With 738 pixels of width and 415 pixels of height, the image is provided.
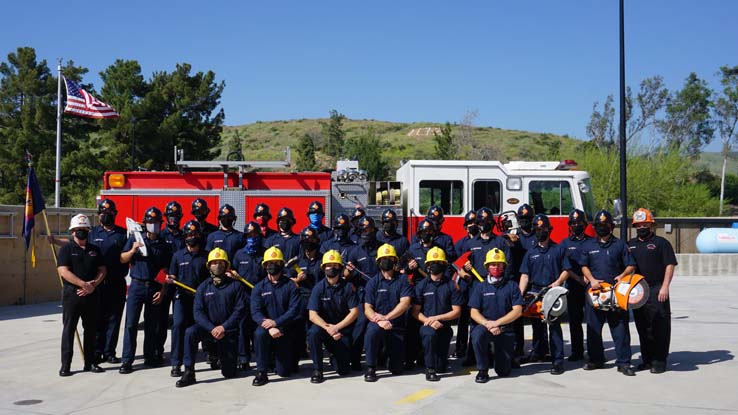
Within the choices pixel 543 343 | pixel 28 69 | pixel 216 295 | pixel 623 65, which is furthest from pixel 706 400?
pixel 28 69

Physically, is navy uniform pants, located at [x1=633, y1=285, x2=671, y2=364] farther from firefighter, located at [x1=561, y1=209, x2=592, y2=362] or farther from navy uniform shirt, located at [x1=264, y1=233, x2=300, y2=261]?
navy uniform shirt, located at [x1=264, y1=233, x2=300, y2=261]

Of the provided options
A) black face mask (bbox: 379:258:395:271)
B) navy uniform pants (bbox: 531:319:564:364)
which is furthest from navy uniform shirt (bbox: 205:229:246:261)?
navy uniform pants (bbox: 531:319:564:364)

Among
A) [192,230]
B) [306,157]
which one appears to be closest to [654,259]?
[192,230]

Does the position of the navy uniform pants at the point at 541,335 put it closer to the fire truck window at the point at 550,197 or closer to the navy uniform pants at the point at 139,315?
the fire truck window at the point at 550,197

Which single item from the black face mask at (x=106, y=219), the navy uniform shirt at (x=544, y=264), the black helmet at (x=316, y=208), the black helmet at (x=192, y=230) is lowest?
the navy uniform shirt at (x=544, y=264)

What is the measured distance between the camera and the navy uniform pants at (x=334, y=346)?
891 cm

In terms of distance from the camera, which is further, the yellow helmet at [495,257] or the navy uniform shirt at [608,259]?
the navy uniform shirt at [608,259]

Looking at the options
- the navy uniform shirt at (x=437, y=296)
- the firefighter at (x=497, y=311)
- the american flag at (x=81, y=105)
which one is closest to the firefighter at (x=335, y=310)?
the navy uniform shirt at (x=437, y=296)

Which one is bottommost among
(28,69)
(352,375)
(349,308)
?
(352,375)

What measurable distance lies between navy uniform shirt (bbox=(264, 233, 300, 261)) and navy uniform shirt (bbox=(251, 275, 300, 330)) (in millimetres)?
1194

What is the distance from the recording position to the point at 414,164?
1280 cm

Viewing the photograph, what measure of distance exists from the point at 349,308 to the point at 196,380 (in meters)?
1.97

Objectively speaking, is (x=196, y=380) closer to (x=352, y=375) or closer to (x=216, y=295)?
(x=216, y=295)

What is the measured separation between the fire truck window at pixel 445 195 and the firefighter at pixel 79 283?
553cm
